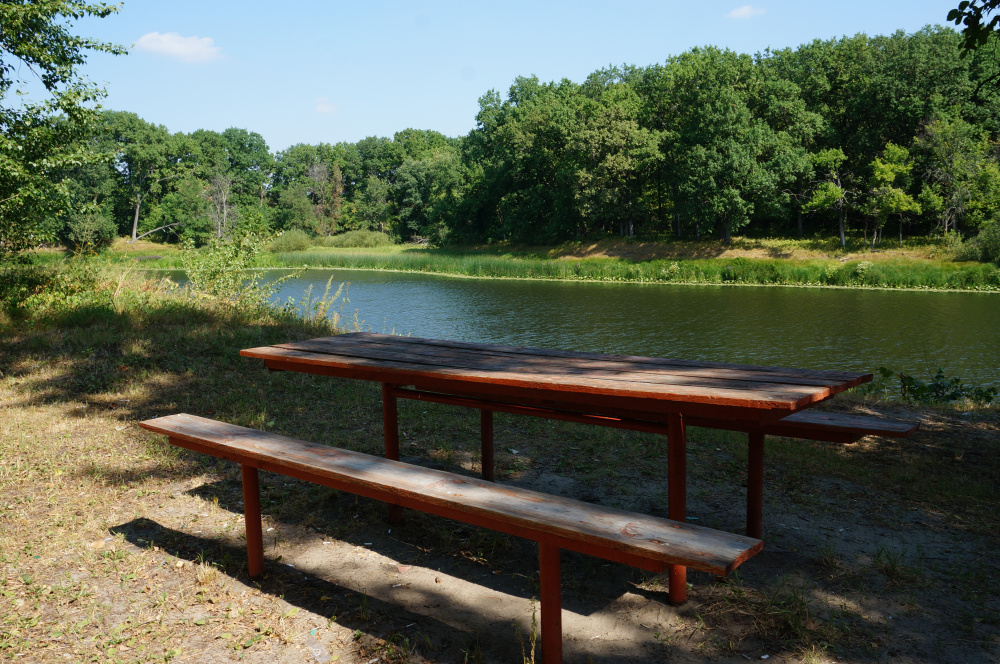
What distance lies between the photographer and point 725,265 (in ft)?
102

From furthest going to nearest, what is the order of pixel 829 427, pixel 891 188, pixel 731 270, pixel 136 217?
1. pixel 136 217
2. pixel 891 188
3. pixel 731 270
4. pixel 829 427

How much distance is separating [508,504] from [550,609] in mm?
355

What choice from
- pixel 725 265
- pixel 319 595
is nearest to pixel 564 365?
pixel 319 595

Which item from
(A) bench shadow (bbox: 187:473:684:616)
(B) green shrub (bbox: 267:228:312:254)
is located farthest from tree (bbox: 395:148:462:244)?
(A) bench shadow (bbox: 187:473:684:616)

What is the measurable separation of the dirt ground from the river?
8412mm

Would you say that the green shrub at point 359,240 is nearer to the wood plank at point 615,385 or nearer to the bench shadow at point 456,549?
the bench shadow at point 456,549

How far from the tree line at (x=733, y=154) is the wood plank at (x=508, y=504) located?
2477cm

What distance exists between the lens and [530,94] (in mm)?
54219

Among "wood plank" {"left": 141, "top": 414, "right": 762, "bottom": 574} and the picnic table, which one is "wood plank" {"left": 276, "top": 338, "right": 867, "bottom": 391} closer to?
the picnic table

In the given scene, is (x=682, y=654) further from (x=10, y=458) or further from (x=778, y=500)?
(x=10, y=458)

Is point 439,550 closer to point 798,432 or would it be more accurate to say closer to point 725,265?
point 798,432

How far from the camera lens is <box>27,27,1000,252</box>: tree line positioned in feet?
105

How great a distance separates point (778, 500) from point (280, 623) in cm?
266

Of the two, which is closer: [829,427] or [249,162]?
[829,427]
